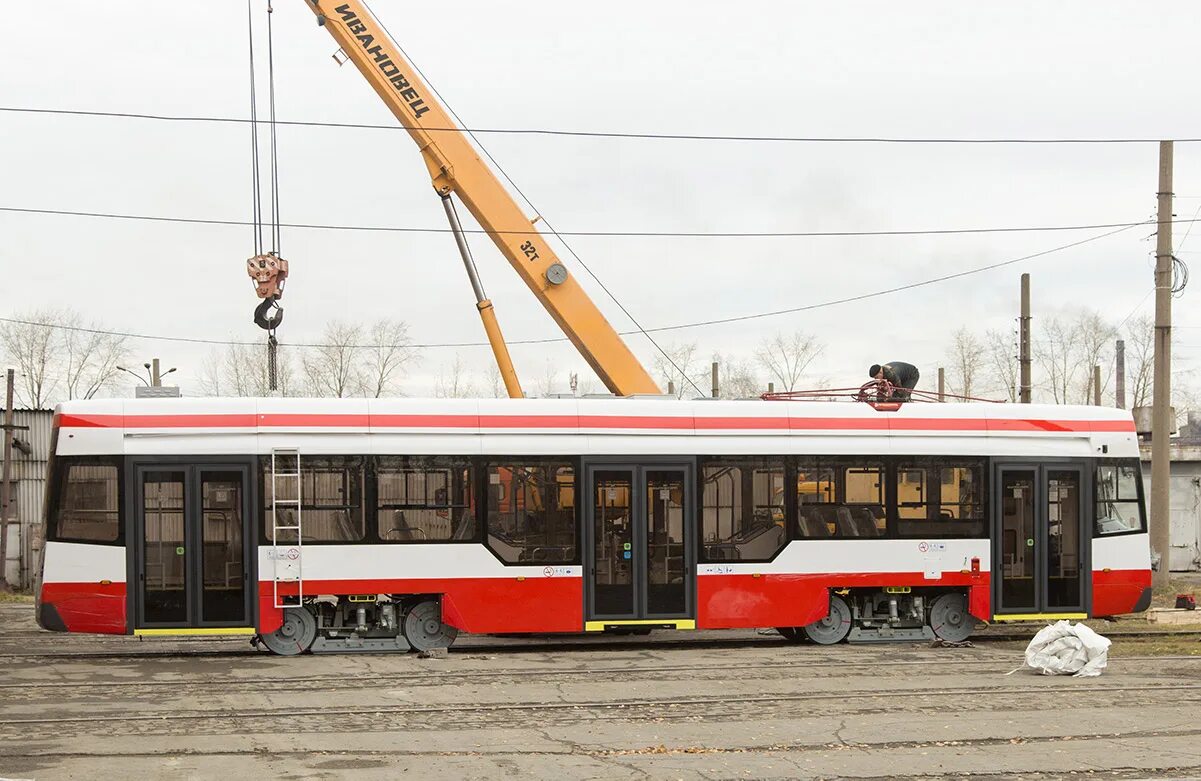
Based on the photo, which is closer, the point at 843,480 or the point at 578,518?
the point at 578,518

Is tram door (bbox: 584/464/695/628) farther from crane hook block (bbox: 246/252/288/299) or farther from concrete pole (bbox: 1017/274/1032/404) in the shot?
concrete pole (bbox: 1017/274/1032/404)

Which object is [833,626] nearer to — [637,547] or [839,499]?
[839,499]

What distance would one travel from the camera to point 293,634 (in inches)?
701

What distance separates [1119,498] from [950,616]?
2962 millimetres

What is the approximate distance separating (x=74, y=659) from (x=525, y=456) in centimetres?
618

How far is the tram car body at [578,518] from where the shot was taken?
1725 centimetres

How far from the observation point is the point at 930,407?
19.4m

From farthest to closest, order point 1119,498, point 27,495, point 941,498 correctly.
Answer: point 27,495, point 1119,498, point 941,498

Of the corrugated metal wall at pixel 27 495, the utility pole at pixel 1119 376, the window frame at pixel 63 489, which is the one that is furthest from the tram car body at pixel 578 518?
the utility pole at pixel 1119 376

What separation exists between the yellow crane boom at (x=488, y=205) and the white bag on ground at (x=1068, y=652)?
27.0 ft

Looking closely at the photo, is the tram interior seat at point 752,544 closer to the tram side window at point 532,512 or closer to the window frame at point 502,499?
the window frame at point 502,499

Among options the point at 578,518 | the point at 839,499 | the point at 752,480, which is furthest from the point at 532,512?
the point at 839,499

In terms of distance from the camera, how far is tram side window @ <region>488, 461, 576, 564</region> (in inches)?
710

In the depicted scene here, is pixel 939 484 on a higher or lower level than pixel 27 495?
higher
